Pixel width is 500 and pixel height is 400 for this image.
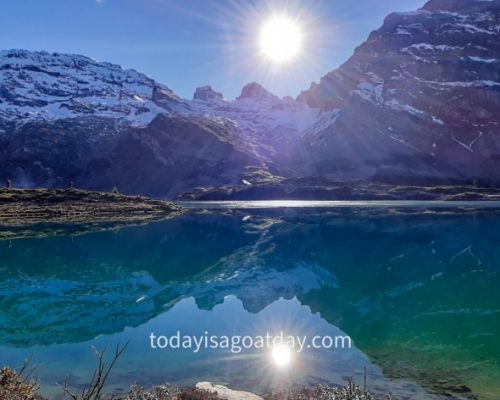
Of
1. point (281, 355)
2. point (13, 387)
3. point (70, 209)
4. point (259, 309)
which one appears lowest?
point (13, 387)

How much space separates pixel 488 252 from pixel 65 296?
4579 cm

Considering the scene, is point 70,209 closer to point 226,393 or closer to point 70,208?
point 70,208

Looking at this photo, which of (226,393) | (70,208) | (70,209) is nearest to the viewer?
(226,393)

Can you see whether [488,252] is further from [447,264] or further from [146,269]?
[146,269]

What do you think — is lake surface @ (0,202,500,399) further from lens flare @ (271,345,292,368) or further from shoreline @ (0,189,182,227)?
shoreline @ (0,189,182,227)

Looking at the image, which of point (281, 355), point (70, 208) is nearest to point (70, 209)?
point (70, 208)

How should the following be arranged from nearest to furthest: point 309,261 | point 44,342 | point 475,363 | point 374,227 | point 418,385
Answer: point 418,385 → point 475,363 → point 44,342 → point 309,261 → point 374,227

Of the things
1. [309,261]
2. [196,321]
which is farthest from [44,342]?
[309,261]

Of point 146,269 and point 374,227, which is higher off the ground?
point 374,227

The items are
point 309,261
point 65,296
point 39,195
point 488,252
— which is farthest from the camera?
point 39,195

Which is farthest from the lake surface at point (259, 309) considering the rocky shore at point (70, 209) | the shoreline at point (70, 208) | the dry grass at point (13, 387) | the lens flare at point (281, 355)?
the shoreline at point (70, 208)

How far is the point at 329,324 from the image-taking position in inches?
936

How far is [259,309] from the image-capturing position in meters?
27.2

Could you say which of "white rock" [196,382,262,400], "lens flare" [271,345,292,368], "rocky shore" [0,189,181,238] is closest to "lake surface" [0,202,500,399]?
"lens flare" [271,345,292,368]
